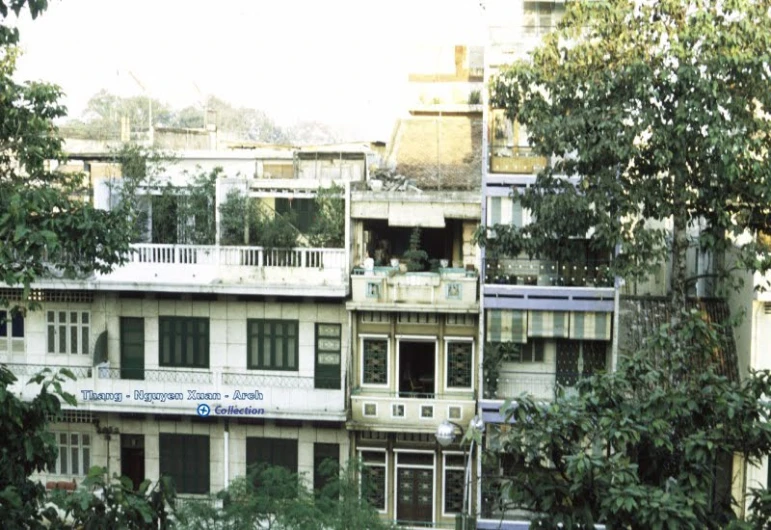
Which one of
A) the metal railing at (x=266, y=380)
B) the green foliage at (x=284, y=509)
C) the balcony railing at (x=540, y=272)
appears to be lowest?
the green foliage at (x=284, y=509)

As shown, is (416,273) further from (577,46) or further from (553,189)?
(577,46)

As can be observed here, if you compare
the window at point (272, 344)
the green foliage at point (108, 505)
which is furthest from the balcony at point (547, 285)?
the green foliage at point (108, 505)

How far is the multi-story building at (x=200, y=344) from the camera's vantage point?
2228 centimetres

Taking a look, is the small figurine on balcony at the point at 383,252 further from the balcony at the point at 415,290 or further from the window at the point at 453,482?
the window at the point at 453,482

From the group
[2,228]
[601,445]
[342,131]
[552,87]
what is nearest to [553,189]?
[552,87]

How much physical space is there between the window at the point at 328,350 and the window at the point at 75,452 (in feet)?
17.7

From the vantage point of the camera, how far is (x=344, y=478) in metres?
19.3

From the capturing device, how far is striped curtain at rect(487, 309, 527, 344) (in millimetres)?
21625

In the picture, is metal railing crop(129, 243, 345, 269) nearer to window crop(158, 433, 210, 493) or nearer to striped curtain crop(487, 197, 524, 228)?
striped curtain crop(487, 197, 524, 228)

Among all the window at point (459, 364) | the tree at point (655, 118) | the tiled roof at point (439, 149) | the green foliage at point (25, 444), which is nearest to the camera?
the green foliage at point (25, 444)

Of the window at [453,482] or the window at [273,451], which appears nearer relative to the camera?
the window at [453,482]

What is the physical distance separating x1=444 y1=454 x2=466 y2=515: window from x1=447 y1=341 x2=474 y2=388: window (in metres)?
1.54

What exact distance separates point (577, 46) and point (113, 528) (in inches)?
431

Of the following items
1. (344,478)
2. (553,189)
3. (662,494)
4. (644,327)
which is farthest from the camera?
(644,327)
